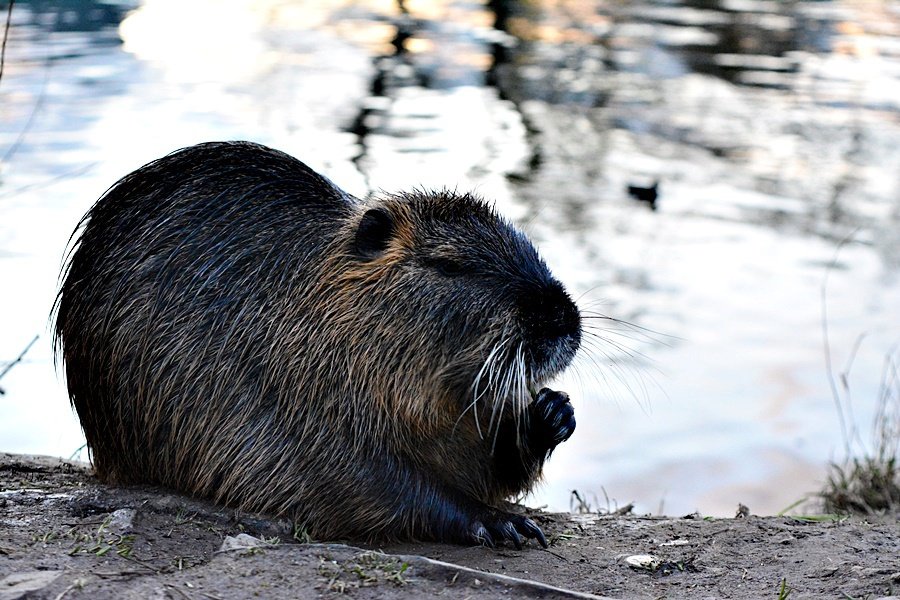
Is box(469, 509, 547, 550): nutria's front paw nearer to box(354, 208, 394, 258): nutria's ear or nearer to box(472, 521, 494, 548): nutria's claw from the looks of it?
box(472, 521, 494, 548): nutria's claw

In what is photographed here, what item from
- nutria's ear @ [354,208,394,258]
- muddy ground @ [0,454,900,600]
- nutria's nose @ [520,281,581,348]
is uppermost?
nutria's ear @ [354,208,394,258]

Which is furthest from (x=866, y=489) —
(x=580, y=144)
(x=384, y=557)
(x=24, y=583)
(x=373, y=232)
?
(x=580, y=144)

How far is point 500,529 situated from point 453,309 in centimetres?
61

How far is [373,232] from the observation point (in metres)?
3.38

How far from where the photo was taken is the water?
682 cm

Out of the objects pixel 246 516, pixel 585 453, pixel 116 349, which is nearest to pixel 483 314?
pixel 246 516

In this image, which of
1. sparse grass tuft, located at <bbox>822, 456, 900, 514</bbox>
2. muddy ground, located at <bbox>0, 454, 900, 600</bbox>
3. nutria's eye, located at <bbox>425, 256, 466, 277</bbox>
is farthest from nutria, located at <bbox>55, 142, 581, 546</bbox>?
sparse grass tuft, located at <bbox>822, 456, 900, 514</bbox>

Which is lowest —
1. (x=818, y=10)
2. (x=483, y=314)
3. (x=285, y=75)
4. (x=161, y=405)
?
(x=161, y=405)

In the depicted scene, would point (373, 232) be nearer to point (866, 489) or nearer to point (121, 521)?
point (121, 521)

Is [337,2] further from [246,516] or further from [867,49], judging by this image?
[246,516]

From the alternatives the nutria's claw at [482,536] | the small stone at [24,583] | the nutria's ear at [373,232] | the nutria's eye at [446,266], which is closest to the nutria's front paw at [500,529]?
the nutria's claw at [482,536]

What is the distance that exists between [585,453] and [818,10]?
13279 mm

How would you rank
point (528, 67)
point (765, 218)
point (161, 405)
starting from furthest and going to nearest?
point (528, 67)
point (765, 218)
point (161, 405)

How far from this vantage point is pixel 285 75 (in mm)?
12633
